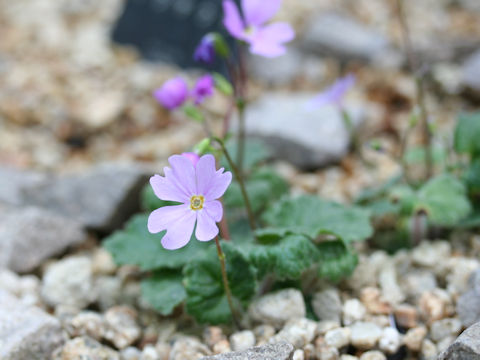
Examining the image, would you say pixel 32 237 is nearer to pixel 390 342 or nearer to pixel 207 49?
pixel 207 49

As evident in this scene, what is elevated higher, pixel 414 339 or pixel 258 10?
pixel 258 10

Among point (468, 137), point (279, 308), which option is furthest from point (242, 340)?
point (468, 137)

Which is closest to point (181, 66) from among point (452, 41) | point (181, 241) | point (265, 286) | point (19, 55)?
point (19, 55)

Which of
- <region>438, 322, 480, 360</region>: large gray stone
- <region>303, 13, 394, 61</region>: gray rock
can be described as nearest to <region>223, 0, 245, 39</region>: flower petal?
<region>438, 322, 480, 360</region>: large gray stone

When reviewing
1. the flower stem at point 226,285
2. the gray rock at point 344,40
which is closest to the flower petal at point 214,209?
the flower stem at point 226,285

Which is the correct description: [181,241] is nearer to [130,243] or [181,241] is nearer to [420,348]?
[130,243]

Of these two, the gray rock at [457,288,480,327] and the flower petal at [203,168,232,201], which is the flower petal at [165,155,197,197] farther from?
the gray rock at [457,288,480,327]

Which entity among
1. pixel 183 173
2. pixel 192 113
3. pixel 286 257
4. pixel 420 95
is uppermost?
pixel 183 173
